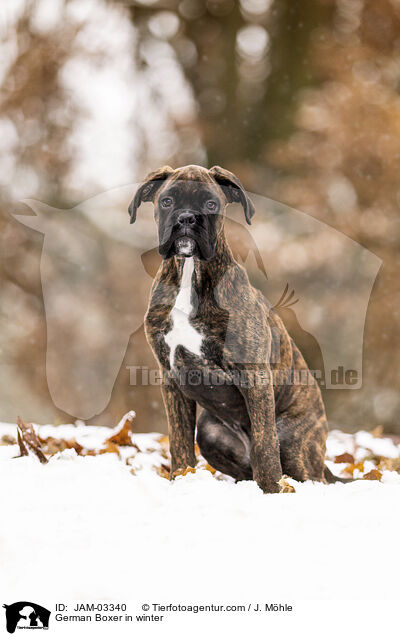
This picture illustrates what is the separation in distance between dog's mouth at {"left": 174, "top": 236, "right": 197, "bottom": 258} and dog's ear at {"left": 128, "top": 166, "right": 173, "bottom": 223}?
38cm

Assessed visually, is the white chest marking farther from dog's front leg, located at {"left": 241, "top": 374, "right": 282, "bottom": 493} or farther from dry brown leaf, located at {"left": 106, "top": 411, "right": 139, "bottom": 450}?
dry brown leaf, located at {"left": 106, "top": 411, "right": 139, "bottom": 450}

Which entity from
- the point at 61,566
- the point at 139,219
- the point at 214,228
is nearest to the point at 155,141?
the point at 139,219

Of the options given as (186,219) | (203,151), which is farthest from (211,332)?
(203,151)

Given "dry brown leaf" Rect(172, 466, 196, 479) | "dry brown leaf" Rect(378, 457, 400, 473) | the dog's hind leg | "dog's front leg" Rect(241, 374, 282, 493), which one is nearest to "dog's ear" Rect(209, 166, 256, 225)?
"dog's front leg" Rect(241, 374, 282, 493)

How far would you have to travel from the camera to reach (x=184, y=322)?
2.69 metres

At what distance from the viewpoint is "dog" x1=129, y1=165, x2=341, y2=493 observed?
2.59m

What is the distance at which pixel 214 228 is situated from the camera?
260 centimetres

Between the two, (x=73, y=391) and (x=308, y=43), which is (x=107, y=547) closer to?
(x=73, y=391)

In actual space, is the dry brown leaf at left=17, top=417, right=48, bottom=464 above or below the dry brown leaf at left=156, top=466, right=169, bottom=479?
above

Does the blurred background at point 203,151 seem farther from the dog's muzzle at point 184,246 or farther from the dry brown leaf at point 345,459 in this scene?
the dog's muzzle at point 184,246

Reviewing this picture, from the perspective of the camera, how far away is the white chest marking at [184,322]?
2.68 metres

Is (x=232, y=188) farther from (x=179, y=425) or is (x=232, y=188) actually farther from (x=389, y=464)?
(x=389, y=464)

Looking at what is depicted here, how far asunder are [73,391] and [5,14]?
3921 millimetres

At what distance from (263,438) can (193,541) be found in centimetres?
82
